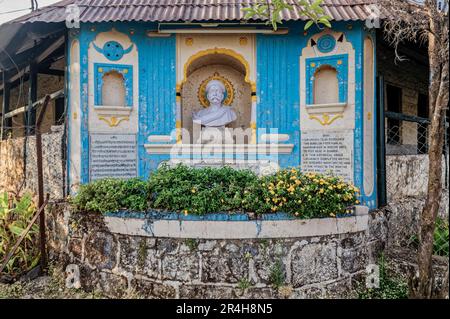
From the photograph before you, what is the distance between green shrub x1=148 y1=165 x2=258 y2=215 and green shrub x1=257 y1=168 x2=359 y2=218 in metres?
0.22

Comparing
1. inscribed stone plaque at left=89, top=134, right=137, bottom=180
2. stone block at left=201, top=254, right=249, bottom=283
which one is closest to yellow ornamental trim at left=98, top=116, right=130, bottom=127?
inscribed stone plaque at left=89, top=134, right=137, bottom=180

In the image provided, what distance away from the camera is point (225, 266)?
416 centimetres

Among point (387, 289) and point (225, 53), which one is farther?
point (225, 53)

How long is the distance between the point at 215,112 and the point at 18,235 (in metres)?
4.04

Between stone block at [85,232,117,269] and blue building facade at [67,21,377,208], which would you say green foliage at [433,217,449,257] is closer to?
blue building facade at [67,21,377,208]

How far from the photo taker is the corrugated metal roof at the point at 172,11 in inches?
226

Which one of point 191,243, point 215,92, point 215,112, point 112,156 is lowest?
point 191,243

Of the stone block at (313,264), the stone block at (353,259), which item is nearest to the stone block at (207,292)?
the stone block at (313,264)

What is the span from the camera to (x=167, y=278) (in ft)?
13.8

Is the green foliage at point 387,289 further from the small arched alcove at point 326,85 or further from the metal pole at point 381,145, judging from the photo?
the small arched alcove at point 326,85

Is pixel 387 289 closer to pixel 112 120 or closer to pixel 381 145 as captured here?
pixel 381 145

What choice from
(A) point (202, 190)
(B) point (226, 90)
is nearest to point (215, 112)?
(B) point (226, 90)

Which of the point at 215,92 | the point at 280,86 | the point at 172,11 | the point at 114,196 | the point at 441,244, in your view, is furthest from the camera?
the point at 215,92

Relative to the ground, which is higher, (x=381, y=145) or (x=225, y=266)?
→ (x=381, y=145)
